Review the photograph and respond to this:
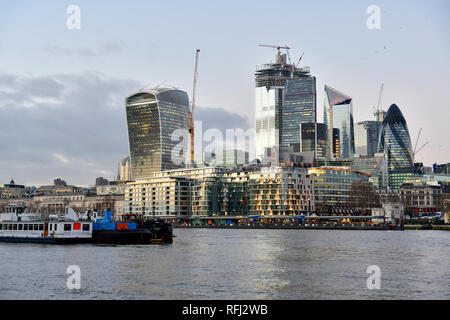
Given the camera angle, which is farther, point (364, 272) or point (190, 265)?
point (190, 265)

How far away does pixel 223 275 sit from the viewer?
54.5 m

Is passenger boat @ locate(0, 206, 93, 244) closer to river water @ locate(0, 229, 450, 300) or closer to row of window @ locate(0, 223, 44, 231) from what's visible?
row of window @ locate(0, 223, 44, 231)

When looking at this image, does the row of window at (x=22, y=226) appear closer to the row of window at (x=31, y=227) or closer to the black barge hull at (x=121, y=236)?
the row of window at (x=31, y=227)

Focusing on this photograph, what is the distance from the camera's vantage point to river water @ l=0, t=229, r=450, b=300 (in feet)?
145

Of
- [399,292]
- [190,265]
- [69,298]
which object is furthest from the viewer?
[190,265]

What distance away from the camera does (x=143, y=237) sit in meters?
101

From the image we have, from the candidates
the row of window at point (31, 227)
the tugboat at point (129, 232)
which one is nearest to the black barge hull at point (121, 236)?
the tugboat at point (129, 232)

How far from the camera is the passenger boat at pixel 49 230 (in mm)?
97750

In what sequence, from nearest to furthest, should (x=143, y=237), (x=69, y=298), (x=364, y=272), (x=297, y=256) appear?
(x=69, y=298) → (x=364, y=272) → (x=297, y=256) → (x=143, y=237)

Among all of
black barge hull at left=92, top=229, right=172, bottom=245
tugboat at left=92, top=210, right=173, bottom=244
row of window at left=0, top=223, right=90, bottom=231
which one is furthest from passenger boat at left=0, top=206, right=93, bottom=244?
tugboat at left=92, top=210, right=173, bottom=244

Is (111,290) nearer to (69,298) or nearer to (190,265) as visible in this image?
(69,298)

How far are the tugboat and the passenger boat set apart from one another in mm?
2128
